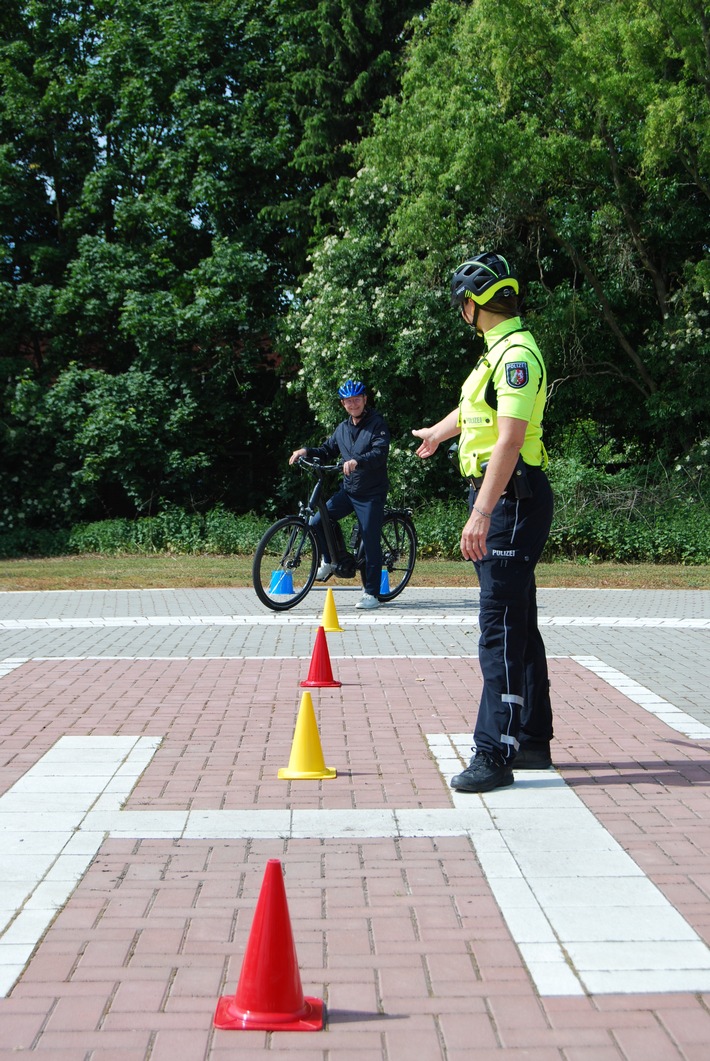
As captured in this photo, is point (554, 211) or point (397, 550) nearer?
point (397, 550)

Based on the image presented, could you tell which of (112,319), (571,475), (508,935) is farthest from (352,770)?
(112,319)

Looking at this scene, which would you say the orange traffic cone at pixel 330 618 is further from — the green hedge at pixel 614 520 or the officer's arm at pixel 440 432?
the green hedge at pixel 614 520

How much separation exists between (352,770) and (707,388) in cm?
1643

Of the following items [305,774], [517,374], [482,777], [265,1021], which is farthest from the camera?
[305,774]

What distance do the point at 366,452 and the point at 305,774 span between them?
615cm

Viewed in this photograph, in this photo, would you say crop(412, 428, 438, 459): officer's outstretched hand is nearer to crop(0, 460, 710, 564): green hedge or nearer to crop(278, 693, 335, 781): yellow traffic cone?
crop(278, 693, 335, 781): yellow traffic cone

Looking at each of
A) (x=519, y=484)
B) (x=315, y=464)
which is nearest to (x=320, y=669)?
(x=519, y=484)

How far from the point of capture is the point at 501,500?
209 inches

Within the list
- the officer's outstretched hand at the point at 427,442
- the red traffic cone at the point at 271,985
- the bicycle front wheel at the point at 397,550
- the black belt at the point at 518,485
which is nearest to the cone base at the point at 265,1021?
the red traffic cone at the point at 271,985

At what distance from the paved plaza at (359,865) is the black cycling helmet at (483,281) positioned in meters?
2.13

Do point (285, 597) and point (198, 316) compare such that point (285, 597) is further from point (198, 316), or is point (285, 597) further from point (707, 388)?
point (198, 316)

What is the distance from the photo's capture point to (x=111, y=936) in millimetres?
3750

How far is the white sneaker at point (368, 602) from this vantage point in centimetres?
1179

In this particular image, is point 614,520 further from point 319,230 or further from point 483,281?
point 483,281
